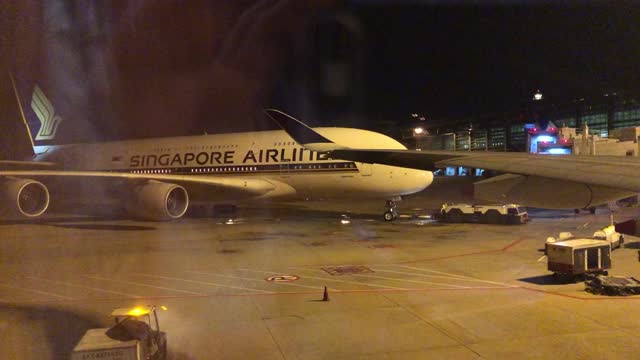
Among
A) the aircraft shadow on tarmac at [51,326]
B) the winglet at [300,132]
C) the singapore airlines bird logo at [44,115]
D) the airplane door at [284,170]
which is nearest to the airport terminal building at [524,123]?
the airplane door at [284,170]

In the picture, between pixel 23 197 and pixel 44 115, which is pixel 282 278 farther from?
pixel 44 115

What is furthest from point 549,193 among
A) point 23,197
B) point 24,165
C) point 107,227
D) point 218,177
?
point 24,165

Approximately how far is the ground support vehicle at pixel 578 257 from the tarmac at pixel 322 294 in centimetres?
33

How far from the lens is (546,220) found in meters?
20.3

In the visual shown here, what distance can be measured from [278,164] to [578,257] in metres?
13.8

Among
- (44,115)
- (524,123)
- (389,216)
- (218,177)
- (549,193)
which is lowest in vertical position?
(389,216)

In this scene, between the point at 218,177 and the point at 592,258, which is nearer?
the point at 592,258

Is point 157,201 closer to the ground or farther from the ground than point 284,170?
closer to the ground

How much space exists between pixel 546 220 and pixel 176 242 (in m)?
13.9

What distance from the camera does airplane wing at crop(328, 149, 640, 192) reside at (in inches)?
191

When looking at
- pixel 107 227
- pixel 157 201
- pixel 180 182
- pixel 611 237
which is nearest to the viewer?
pixel 611 237

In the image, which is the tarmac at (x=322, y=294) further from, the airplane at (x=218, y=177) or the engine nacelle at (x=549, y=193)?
the airplane at (x=218, y=177)

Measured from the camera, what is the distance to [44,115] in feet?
100

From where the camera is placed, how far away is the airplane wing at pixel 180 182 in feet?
63.8
